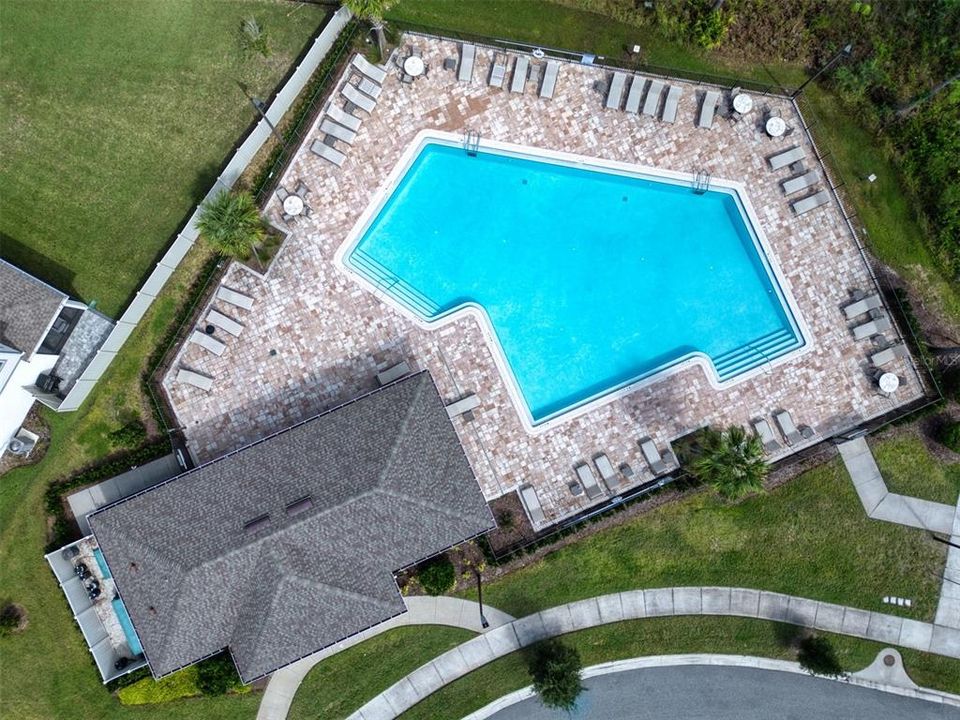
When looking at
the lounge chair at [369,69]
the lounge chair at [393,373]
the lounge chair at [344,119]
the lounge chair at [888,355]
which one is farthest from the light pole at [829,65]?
the lounge chair at [393,373]

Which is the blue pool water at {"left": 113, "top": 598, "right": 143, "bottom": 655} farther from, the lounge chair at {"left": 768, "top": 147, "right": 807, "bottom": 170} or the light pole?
the light pole

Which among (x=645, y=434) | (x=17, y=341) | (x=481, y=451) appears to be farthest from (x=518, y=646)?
(x=17, y=341)

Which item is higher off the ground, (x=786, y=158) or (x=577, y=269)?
(x=786, y=158)

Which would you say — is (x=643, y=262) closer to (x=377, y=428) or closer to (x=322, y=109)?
(x=377, y=428)

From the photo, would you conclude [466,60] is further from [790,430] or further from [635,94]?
[790,430]

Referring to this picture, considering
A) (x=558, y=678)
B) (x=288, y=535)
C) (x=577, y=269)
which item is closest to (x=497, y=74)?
(x=577, y=269)

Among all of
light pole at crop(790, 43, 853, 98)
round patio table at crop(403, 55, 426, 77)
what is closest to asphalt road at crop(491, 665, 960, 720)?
light pole at crop(790, 43, 853, 98)
